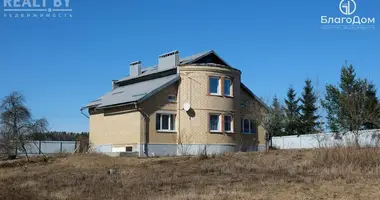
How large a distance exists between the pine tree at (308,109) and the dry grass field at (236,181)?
4199 centimetres

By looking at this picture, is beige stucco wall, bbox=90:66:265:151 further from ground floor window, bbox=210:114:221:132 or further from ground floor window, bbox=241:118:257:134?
ground floor window, bbox=241:118:257:134

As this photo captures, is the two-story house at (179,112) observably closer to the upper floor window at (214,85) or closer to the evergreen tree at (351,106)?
the upper floor window at (214,85)

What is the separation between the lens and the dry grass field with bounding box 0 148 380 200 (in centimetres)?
1194

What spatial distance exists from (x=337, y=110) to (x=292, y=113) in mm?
19457

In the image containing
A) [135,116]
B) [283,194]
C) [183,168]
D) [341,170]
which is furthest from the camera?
[135,116]

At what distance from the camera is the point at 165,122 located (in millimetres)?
33406

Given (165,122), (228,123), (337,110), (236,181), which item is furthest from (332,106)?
(236,181)

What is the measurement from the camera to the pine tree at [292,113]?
2335 inches

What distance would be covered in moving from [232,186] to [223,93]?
70.4 ft

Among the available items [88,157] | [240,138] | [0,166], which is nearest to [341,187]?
[88,157]

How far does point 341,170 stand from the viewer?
14.8 metres

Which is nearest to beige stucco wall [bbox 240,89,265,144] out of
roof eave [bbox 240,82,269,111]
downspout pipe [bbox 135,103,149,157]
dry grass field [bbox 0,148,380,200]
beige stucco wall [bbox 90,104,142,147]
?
roof eave [bbox 240,82,269,111]

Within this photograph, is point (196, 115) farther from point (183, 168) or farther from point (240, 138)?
point (183, 168)

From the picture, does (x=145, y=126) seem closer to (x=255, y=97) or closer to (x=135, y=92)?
(x=135, y=92)
